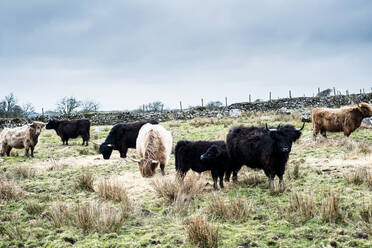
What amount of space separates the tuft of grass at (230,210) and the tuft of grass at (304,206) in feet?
2.12

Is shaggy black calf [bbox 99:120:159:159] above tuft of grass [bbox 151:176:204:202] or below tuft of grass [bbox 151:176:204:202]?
above

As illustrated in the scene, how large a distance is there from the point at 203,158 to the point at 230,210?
1.82m

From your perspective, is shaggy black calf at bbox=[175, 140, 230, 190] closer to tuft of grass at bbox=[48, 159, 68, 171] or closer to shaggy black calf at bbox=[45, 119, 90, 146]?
tuft of grass at bbox=[48, 159, 68, 171]

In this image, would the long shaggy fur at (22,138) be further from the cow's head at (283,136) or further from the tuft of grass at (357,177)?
the tuft of grass at (357,177)

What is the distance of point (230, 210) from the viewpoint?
4473 millimetres

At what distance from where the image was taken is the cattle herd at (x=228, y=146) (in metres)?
6.00

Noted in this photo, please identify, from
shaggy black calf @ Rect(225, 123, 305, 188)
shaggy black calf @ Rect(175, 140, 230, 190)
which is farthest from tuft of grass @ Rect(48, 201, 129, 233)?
shaggy black calf @ Rect(225, 123, 305, 188)

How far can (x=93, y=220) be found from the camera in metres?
4.34

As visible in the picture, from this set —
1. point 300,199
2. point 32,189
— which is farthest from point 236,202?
point 32,189

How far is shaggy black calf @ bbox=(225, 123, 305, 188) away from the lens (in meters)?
5.89

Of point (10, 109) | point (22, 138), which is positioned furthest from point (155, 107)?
point (22, 138)

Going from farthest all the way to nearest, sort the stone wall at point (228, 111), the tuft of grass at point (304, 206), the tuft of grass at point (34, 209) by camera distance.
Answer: the stone wall at point (228, 111) < the tuft of grass at point (34, 209) < the tuft of grass at point (304, 206)

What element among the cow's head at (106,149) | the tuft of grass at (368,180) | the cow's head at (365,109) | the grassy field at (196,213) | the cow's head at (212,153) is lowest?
the grassy field at (196,213)

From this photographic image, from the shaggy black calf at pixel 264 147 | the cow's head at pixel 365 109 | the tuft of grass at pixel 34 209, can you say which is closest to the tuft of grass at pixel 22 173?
the tuft of grass at pixel 34 209
